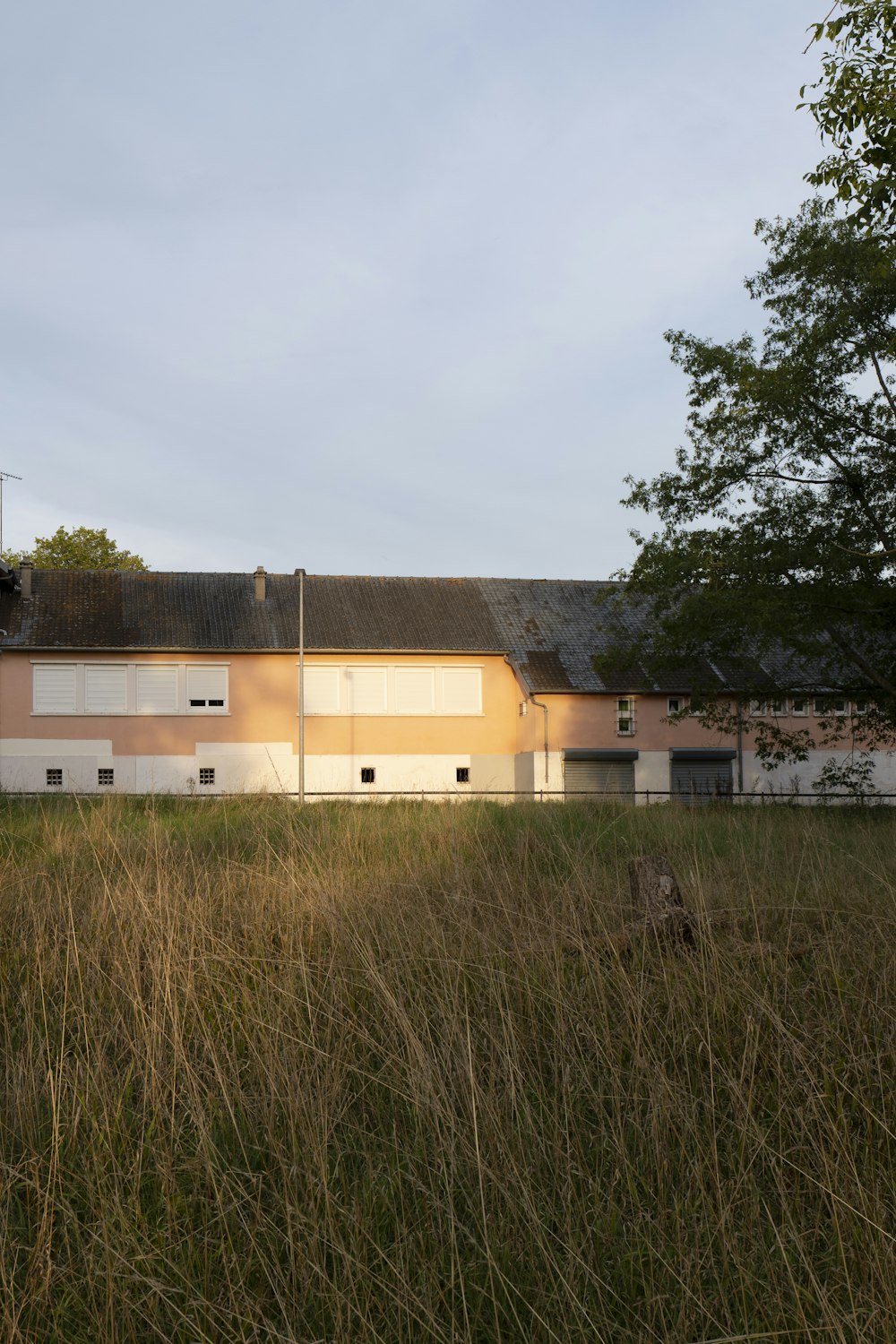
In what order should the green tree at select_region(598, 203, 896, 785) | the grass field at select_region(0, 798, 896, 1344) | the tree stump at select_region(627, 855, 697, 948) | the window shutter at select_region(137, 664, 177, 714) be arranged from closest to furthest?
the grass field at select_region(0, 798, 896, 1344)
the tree stump at select_region(627, 855, 697, 948)
the green tree at select_region(598, 203, 896, 785)
the window shutter at select_region(137, 664, 177, 714)

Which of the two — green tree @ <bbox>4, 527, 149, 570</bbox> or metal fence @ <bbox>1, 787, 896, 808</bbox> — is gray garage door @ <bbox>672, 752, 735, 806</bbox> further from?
green tree @ <bbox>4, 527, 149, 570</bbox>

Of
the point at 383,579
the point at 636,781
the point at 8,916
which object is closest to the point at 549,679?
the point at 636,781

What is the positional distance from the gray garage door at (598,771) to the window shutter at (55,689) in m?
16.4

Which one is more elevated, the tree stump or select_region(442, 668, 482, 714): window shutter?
select_region(442, 668, 482, 714): window shutter

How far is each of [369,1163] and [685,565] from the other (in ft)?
64.5

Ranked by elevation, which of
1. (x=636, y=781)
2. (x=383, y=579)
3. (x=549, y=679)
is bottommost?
(x=636, y=781)

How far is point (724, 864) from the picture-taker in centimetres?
838

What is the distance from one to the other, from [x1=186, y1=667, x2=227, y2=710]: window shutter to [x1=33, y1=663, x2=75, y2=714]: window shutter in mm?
3738

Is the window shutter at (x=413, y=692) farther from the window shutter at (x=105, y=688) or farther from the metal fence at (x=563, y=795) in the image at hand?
the window shutter at (x=105, y=688)

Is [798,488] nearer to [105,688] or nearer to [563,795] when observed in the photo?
[563,795]

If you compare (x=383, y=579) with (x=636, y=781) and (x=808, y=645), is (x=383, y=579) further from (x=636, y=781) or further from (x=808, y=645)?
(x=808, y=645)

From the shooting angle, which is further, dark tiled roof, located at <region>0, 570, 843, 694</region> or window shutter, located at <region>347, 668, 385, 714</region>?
window shutter, located at <region>347, 668, 385, 714</region>

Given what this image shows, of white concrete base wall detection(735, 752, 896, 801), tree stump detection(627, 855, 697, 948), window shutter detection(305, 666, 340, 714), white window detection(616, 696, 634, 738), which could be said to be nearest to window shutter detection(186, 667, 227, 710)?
window shutter detection(305, 666, 340, 714)

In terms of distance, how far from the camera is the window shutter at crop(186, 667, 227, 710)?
1437 inches
